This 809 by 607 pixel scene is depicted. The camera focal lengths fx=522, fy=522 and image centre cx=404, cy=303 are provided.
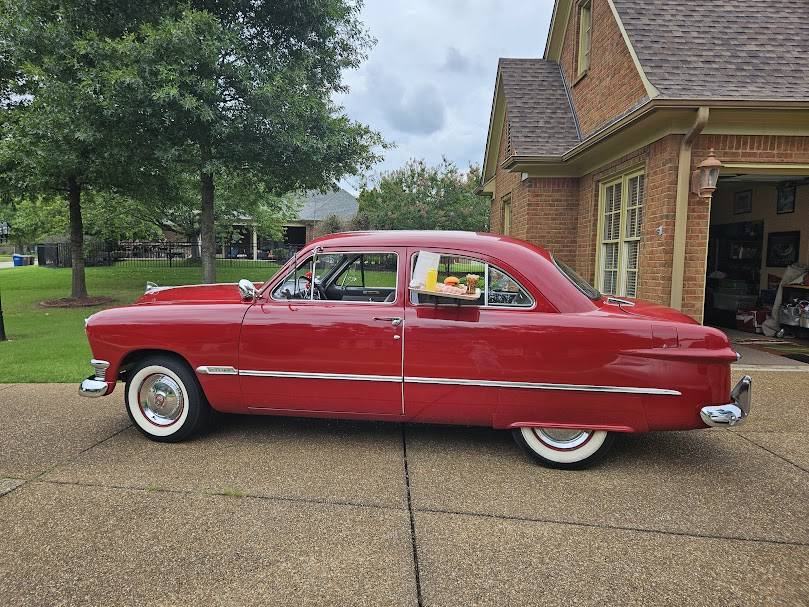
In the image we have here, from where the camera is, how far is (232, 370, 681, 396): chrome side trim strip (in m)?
3.46

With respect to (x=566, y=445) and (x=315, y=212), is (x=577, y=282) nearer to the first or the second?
(x=566, y=445)

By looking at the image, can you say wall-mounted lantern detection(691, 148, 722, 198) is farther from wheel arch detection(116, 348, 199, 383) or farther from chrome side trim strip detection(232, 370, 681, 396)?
wheel arch detection(116, 348, 199, 383)

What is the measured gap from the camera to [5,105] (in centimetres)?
1261

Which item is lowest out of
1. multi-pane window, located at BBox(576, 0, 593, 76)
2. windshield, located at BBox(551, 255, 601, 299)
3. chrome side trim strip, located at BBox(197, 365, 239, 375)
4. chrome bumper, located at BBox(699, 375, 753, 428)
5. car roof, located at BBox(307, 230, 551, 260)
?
chrome bumper, located at BBox(699, 375, 753, 428)

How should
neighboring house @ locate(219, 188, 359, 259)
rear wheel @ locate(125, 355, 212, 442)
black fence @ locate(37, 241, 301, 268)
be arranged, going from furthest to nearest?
neighboring house @ locate(219, 188, 359, 259)
black fence @ locate(37, 241, 301, 268)
rear wheel @ locate(125, 355, 212, 442)

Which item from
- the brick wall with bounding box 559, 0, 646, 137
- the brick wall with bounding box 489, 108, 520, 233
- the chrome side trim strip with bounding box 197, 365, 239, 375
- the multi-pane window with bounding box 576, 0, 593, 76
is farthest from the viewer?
the brick wall with bounding box 489, 108, 520, 233

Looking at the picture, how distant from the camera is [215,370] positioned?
3998 millimetres

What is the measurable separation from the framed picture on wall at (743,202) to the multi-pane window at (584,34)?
422 centimetres

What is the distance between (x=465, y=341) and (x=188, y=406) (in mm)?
2247

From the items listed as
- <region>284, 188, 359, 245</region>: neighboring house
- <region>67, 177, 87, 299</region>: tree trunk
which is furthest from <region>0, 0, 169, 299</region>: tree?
<region>284, 188, 359, 245</region>: neighboring house

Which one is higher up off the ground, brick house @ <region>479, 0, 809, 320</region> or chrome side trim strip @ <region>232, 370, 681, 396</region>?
brick house @ <region>479, 0, 809, 320</region>

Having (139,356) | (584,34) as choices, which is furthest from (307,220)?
(139,356)

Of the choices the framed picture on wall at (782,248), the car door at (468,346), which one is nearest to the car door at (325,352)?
the car door at (468,346)

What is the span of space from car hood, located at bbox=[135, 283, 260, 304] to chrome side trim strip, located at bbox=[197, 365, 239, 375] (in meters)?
0.54
